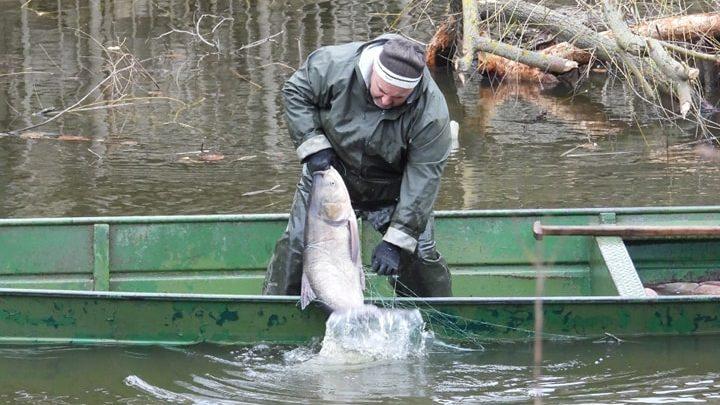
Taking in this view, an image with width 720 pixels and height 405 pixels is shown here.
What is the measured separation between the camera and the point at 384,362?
7.14 meters

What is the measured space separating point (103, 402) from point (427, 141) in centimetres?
223

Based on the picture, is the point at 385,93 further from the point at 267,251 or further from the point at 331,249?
the point at 267,251

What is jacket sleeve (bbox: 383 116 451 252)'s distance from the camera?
646 cm

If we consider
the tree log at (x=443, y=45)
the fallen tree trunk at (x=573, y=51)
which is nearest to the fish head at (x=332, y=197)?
the fallen tree trunk at (x=573, y=51)

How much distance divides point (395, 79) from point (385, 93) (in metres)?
0.13

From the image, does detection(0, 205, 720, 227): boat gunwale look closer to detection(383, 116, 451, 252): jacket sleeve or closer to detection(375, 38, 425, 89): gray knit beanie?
detection(383, 116, 451, 252): jacket sleeve

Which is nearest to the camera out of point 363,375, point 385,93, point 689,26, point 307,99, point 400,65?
point 400,65

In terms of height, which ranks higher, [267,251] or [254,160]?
[254,160]

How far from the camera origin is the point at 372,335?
699 cm

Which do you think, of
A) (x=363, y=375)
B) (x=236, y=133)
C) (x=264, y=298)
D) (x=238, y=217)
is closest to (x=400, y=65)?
(x=264, y=298)

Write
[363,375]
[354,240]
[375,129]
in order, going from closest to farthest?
[354,240] → [375,129] → [363,375]

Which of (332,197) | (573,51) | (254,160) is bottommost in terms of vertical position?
(332,197)

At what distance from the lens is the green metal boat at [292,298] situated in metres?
6.88

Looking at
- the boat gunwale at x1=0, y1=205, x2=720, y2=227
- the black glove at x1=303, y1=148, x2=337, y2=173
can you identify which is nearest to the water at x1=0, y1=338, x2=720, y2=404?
the boat gunwale at x1=0, y1=205, x2=720, y2=227
